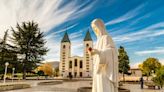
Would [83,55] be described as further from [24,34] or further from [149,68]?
[24,34]

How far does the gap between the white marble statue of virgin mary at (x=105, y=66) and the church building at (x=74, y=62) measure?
82.2 m

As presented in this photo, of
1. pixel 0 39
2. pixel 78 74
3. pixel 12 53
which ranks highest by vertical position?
pixel 0 39

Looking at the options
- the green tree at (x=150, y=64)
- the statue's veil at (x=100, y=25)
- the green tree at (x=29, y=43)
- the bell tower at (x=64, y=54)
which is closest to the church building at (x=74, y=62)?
the bell tower at (x=64, y=54)

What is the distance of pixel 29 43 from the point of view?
4500 cm

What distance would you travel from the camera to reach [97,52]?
4355 millimetres

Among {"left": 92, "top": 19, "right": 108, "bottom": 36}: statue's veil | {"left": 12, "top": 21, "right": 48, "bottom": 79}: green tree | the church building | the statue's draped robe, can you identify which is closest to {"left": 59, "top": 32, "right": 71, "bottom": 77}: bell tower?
the church building

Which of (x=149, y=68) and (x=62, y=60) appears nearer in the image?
(x=149, y=68)

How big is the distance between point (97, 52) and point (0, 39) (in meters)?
45.2

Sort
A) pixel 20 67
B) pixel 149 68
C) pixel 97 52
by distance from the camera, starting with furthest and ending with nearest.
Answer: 1. pixel 149 68
2. pixel 20 67
3. pixel 97 52

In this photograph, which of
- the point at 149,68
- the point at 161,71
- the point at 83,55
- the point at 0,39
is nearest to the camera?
the point at 161,71

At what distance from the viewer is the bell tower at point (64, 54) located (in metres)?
87.3

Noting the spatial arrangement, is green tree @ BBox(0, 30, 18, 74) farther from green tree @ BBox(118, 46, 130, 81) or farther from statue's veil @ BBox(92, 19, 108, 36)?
statue's veil @ BBox(92, 19, 108, 36)

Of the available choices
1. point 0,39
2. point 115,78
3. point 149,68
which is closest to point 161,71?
point 115,78

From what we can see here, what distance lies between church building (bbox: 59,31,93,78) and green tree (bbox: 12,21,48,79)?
4224 cm
